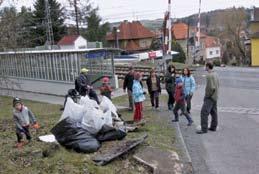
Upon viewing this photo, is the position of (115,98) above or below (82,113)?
below

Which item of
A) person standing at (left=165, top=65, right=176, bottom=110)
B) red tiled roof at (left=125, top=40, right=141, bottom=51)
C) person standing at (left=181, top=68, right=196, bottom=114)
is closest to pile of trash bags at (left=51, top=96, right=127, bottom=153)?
person standing at (left=181, top=68, right=196, bottom=114)

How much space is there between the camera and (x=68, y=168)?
7.33 meters

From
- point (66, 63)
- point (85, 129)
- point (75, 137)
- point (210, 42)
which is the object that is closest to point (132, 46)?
point (210, 42)

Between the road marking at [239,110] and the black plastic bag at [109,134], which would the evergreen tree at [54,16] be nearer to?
the road marking at [239,110]

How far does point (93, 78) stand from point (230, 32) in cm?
5220

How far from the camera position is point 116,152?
834 cm

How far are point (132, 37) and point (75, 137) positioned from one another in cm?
7287

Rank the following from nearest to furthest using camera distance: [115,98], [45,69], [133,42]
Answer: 1. [115,98]
2. [45,69]
3. [133,42]

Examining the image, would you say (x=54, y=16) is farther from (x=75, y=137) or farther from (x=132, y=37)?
(x=75, y=137)

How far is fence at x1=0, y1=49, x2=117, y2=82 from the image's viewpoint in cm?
2650

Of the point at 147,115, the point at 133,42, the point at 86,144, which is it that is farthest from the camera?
the point at 133,42

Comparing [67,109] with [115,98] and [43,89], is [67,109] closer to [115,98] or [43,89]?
[115,98]

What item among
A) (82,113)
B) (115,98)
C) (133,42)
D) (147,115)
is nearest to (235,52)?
(133,42)

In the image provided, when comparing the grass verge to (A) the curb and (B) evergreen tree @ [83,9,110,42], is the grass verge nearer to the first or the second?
(A) the curb
